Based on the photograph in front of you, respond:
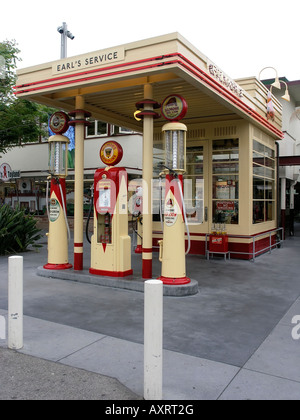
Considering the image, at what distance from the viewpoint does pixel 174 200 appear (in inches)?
260

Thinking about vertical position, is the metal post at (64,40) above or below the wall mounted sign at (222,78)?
above

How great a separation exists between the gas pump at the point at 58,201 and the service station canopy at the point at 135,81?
28.0 inches

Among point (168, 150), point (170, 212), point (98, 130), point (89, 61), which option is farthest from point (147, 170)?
point (98, 130)

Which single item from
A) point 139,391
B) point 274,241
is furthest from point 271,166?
point 139,391

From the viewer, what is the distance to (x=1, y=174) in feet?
42.1

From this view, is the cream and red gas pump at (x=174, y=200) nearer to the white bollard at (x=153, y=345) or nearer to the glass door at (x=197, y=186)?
the white bollard at (x=153, y=345)

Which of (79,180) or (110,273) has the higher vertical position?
(79,180)

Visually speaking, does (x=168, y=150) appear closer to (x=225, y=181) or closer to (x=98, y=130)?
(x=225, y=181)

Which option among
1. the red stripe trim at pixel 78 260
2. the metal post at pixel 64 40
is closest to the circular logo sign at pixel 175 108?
the red stripe trim at pixel 78 260

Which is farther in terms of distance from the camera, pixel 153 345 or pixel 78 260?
pixel 78 260

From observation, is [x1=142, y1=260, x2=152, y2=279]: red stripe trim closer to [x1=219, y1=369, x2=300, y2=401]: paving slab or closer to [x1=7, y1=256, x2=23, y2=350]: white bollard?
[x1=7, y1=256, x2=23, y2=350]: white bollard

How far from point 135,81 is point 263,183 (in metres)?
5.94

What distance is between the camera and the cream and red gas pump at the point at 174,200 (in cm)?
657

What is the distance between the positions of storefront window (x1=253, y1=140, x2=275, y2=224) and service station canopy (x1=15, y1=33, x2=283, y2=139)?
4.20ft
